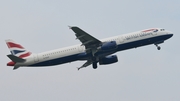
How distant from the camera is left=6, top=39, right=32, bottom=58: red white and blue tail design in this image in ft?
312

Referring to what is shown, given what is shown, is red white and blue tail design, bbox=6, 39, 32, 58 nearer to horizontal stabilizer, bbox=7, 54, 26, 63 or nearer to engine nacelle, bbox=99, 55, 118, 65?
horizontal stabilizer, bbox=7, 54, 26, 63

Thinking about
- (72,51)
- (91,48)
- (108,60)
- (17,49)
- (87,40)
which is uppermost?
(87,40)

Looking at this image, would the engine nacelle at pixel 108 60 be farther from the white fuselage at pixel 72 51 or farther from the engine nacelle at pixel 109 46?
the engine nacelle at pixel 109 46

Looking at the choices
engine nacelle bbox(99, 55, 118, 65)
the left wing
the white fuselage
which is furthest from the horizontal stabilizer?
engine nacelle bbox(99, 55, 118, 65)

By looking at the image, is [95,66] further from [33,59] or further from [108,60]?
[33,59]

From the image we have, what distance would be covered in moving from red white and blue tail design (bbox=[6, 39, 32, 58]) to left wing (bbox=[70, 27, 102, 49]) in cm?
1198

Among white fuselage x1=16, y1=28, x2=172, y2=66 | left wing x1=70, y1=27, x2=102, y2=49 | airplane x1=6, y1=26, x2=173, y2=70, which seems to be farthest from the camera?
white fuselage x1=16, y1=28, x2=172, y2=66

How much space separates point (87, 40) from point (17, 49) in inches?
603

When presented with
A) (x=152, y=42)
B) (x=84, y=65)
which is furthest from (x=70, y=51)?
(x=152, y=42)

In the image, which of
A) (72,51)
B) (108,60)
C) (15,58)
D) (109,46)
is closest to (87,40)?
(72,51)

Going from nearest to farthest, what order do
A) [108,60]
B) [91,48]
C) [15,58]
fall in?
1. [15,58]
2. [91,48]
3. [108,60]

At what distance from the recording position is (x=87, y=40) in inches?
3583

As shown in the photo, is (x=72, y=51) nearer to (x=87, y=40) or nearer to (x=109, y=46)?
(x=87, y=40)

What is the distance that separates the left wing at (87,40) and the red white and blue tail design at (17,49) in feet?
39.3
